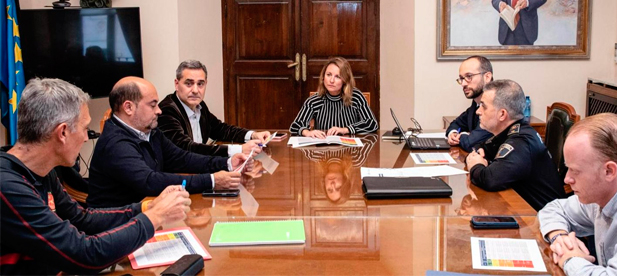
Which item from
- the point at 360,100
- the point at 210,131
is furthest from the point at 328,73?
the point at 210,131

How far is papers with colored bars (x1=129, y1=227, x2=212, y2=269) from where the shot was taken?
1.95 m

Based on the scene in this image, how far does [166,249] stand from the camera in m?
2.05

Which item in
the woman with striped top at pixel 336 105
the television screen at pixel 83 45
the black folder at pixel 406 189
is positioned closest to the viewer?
the black folder at pixel 406 189

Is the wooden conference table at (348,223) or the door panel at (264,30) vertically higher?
the door panel at (264,30)

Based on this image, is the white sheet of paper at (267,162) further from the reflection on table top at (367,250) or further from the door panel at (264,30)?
the door panel at (264,30)

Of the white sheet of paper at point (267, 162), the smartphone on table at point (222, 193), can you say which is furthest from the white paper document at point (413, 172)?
the smartphone on table at point (222, 193)

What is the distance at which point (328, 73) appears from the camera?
476cm

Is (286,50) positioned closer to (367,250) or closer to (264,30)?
(264,30)

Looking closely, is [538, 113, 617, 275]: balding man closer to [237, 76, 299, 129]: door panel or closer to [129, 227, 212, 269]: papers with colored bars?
[129, 227, 212, 269]: papers with colored bars

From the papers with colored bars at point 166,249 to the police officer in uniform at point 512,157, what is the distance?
1.29 meters

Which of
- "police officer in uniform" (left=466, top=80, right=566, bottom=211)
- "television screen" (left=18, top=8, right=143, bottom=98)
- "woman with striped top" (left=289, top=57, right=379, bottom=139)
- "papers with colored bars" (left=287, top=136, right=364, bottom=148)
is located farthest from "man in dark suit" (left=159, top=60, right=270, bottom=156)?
"television screen" (left=18, top=8, right=143, bottom=98)

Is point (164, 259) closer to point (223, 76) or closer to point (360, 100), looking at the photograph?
point (360, 100)

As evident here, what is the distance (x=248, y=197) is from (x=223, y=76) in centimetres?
411

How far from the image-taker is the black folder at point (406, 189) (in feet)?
8.79
